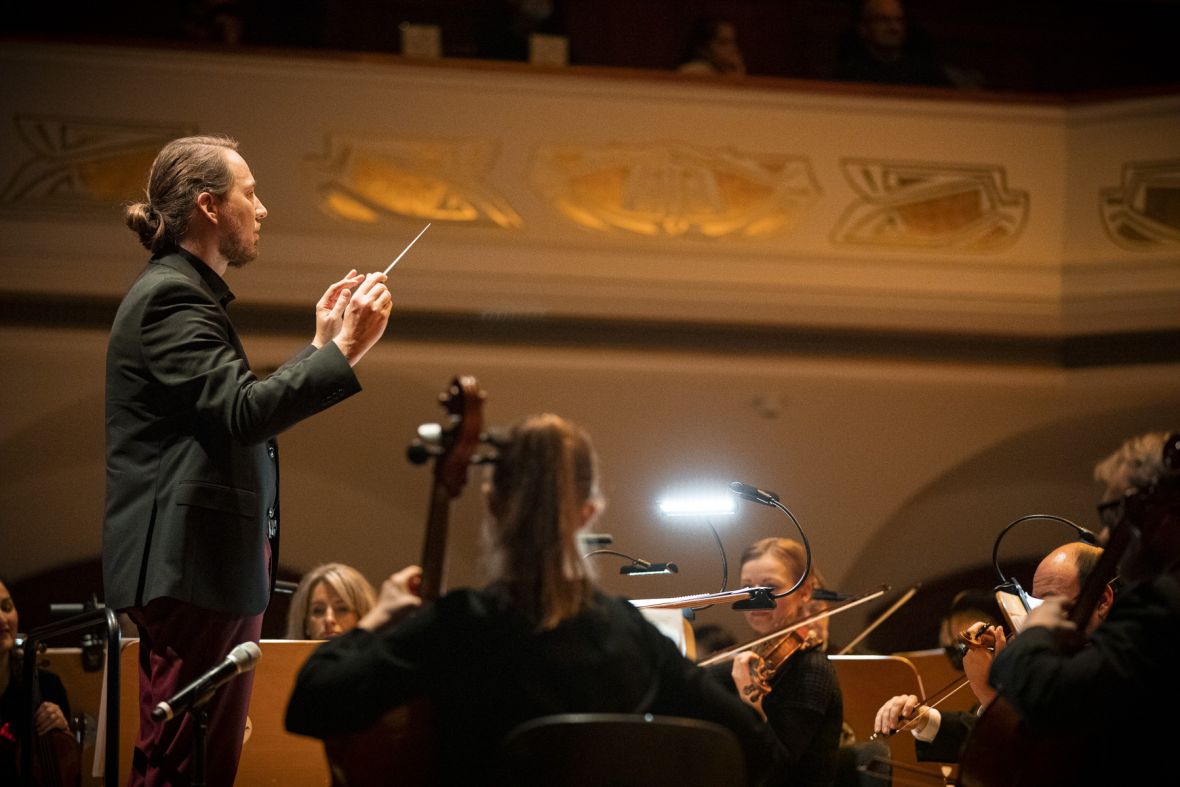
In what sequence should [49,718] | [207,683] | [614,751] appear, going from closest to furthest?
[614,751] < [207,683] < [49,718]

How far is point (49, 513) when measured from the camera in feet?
23.8

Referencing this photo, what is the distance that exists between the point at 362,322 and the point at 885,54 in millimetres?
5579

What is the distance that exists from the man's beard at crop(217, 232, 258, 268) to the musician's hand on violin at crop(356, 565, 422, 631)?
35.7 inches

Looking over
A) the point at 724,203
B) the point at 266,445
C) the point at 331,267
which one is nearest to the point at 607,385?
the point at 724,203

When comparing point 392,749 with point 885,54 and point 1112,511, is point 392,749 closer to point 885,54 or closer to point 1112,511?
point 1112,511

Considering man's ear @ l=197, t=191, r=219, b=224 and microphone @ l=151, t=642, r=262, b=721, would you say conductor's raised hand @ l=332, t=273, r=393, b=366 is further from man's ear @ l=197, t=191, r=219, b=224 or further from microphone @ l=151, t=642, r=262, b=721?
microphone @ l=151, t=642, r=262, b=721

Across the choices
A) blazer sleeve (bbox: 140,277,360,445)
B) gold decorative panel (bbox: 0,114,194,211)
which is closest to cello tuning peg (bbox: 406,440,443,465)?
blazer sleeve (bbox: 140,277,360,445)

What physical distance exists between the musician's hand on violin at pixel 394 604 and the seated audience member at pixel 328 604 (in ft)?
7.55

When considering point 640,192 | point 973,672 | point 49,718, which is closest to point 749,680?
point 973,672

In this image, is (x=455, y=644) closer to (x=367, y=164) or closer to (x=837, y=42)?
(x=367, y=164)

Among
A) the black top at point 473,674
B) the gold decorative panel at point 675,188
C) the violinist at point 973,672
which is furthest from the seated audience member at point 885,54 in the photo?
the black top at point 473,674

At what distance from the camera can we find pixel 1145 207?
710cm

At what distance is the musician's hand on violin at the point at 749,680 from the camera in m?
2.98

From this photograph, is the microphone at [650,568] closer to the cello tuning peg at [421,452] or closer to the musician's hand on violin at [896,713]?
the musician's hand on violin at [896,713]
